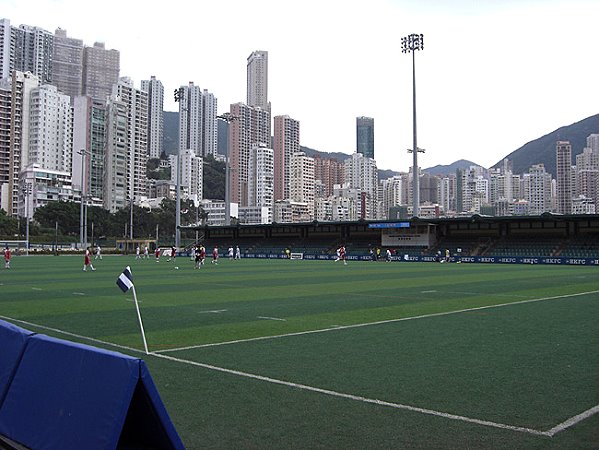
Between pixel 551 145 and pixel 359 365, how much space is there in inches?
7339

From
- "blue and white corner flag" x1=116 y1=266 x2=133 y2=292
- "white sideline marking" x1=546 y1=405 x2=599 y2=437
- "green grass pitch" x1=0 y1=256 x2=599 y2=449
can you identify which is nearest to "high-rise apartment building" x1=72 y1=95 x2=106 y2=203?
"green grass pitch" x1=0 y1=256 x2=599 y2=449

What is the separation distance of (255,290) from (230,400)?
54.2 ft

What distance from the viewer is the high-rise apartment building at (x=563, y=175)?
146113 millimetres

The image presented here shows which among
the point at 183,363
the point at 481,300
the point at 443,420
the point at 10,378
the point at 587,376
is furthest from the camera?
the point at 481,300

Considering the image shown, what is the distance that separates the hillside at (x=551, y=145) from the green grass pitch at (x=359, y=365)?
15897 cm

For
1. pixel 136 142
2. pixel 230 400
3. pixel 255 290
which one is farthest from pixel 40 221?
pixel 230 400

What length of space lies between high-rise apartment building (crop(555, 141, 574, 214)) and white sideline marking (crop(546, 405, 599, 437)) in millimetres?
149448

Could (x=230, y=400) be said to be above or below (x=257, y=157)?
below

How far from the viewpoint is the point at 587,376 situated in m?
8.22

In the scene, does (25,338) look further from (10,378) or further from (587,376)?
(587,376)

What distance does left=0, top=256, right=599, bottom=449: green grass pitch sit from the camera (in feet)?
19.2

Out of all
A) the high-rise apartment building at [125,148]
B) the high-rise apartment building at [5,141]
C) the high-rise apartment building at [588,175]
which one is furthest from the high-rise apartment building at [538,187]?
the high-rise apartment building at [5,141]

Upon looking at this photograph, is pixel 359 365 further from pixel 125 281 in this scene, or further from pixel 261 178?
pixel 261 178

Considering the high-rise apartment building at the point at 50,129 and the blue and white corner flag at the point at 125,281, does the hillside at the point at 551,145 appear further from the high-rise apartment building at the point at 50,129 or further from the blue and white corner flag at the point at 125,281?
the blue and white corner flag at the point at 125,281
